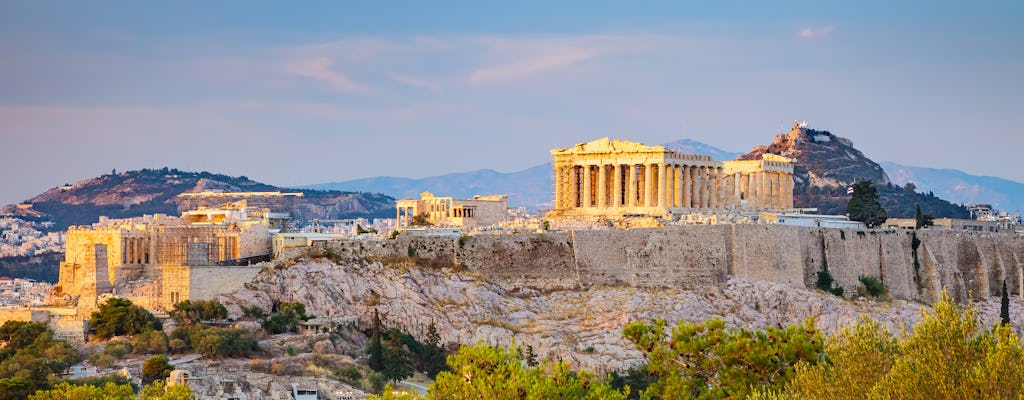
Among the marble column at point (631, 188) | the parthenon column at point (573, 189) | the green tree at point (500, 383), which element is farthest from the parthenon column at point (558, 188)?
the green tree at point (500, 383)

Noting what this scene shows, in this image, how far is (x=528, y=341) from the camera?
57.2m

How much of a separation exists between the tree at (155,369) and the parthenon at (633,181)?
106 feet

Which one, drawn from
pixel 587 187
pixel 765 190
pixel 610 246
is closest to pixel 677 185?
pixel 587 187

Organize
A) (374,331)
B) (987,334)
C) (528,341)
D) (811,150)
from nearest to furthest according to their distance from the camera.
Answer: (987,334) → (374,331) → (528,341) → (811,150)

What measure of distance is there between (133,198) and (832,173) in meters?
56.0

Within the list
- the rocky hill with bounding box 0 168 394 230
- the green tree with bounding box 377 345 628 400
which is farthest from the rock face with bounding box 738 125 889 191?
the green tree with bounding box 377 345 628 400

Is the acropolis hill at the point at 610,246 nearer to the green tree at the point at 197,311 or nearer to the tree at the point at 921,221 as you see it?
the green tree at the point at 197,311

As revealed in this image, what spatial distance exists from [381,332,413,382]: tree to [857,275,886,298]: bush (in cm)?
2846

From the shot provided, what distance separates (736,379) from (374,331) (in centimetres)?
2000

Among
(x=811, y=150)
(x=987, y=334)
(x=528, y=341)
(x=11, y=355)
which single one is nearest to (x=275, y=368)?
(x=11, y=355)

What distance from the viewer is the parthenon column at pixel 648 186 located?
75250mm

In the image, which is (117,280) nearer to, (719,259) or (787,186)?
(719,259)

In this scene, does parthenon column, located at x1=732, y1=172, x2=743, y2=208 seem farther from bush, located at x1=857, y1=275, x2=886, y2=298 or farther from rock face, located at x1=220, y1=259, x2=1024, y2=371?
rock face, located at x1=220, y1=259, x2=1024, y2=371

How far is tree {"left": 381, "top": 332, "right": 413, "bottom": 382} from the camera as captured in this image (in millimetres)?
51188
